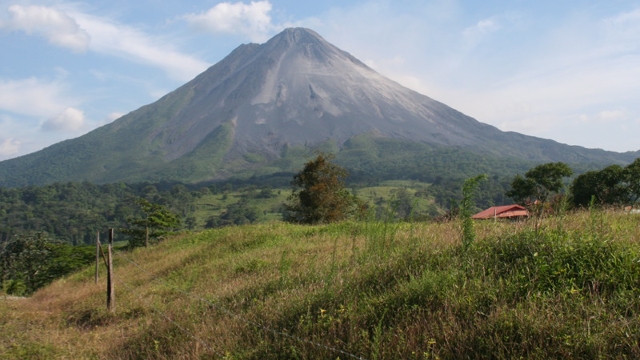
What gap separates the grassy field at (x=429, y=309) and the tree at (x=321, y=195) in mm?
20167

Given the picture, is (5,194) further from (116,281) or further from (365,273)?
(365,273)

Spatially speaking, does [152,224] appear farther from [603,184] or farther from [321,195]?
[603,184]

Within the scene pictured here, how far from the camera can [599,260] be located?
402 cm

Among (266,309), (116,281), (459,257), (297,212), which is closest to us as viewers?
(459,257)

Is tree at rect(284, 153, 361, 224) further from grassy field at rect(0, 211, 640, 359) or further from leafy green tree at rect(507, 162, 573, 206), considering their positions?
grassy field at rect(0, 211, 640, 359)

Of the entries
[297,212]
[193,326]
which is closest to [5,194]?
[297,212]

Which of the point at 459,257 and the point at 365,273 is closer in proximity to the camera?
the point at 459,257

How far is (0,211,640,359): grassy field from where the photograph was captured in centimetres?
340

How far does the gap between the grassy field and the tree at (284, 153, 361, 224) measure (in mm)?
20167

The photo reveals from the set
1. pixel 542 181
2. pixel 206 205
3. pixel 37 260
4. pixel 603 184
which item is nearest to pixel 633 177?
pixel 603 184

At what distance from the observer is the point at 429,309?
4023 millimetres

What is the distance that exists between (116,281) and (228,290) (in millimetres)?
7491

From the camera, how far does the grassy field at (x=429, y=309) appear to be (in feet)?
11.1

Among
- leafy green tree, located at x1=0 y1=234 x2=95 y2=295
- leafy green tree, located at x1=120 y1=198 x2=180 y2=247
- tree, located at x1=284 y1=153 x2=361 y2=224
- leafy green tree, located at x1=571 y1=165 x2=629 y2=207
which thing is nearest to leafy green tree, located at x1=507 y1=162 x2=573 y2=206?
leafy green tree, located at x1=571 y1=165 x2=629 y2=207
